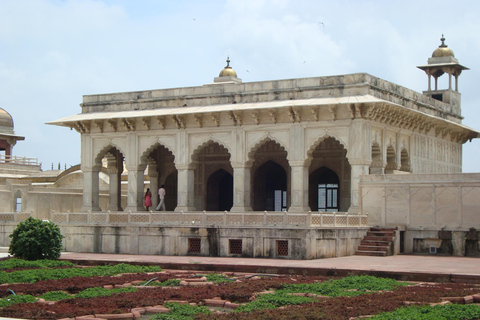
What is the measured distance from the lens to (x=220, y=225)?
20.9 meters

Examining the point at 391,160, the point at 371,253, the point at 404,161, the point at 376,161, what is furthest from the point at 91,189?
the point at 371,253

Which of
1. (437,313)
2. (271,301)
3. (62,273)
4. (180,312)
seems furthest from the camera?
(62,273)

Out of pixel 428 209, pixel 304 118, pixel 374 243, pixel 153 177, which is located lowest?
pixel 374 243

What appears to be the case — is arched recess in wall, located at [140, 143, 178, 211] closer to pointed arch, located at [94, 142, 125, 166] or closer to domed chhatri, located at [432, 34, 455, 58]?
pointed arch, located at [94, 142, 125, 166]

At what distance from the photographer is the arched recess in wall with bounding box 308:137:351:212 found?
26062 mm

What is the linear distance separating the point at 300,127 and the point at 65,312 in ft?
47.3

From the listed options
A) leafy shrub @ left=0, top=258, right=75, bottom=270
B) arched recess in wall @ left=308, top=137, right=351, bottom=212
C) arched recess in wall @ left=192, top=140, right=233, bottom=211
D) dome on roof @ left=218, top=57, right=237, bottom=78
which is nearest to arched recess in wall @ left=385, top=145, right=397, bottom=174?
arched recess in wall @ left=308, top=137, right=351, bottom=212

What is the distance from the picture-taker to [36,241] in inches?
717

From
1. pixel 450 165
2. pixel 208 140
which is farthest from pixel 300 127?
pixel 450 165

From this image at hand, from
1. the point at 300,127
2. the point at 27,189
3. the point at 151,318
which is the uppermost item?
the point at 300,127

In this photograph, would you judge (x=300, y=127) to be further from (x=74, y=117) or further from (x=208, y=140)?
(x=74, y=117)

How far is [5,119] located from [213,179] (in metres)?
19.2

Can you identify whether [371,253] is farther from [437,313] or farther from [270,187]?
[437,313]

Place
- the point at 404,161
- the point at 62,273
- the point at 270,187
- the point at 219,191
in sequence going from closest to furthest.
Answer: the point at 62,273, the point at 404,161, the point at 270,187, the point at 219,191
